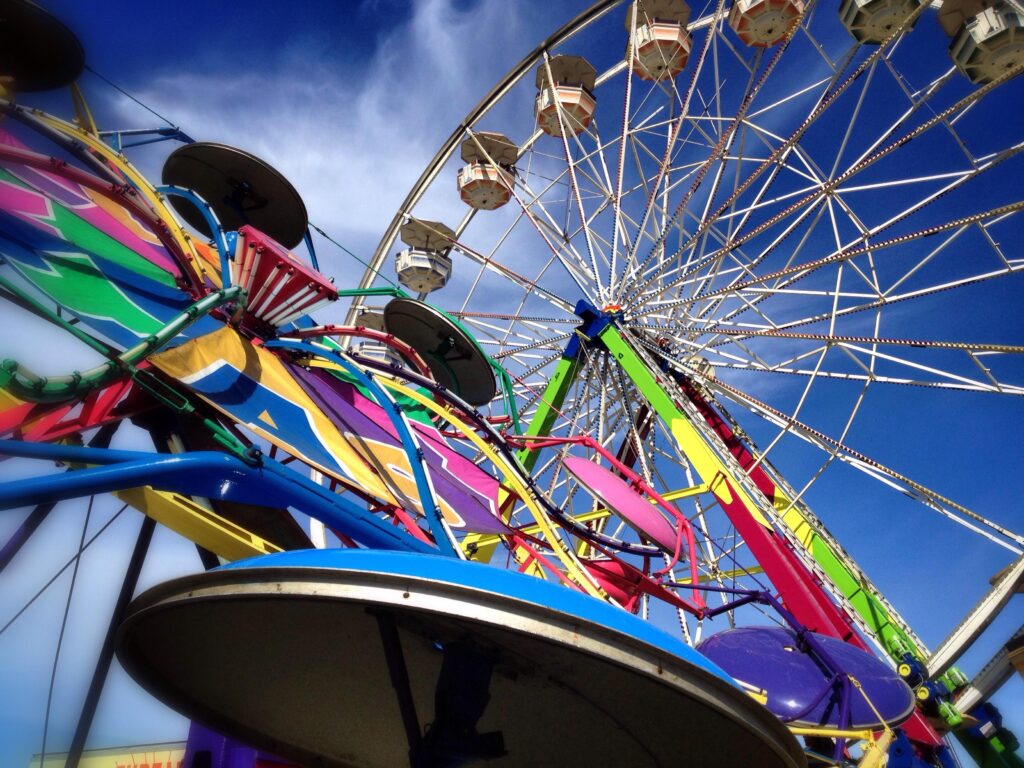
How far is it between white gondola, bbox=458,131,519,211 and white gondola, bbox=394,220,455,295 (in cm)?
93

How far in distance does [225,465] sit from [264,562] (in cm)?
132

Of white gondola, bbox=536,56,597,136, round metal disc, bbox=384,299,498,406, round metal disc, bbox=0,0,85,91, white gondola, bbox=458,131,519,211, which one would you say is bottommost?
round metal disc, bbox=384,299,498,406

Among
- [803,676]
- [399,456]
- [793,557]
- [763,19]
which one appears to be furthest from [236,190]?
[763,19]

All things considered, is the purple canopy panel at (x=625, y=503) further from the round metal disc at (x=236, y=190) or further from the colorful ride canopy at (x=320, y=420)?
the round metal disc at (x=236, y=190)

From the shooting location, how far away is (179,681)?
2289 millimetres

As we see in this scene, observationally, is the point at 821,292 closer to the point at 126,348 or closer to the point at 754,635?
the point at 754,635

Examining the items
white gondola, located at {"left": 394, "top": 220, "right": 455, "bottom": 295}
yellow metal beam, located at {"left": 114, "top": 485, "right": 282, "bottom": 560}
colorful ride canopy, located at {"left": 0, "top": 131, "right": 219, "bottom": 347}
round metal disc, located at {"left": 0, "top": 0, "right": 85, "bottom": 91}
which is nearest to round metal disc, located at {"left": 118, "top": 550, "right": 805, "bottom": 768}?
yellow metal beam, located at {"left": 114, "top": 485, "right": 282, "bottom": 560}

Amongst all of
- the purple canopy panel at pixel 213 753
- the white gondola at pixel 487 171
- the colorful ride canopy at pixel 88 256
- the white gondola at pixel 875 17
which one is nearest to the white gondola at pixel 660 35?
the white gondola at pixel 487 171

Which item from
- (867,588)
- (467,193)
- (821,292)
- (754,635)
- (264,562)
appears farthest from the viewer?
(467,193)

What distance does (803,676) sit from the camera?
3.80 metres

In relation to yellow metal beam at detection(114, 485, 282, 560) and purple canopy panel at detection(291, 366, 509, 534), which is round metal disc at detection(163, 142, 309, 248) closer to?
purple canopy panel at detection(291, 366, 509, 534)

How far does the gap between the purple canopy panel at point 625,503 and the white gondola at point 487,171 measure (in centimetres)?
805

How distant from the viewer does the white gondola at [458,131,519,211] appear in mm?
13023

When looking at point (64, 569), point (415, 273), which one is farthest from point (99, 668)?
point (415, 273)
